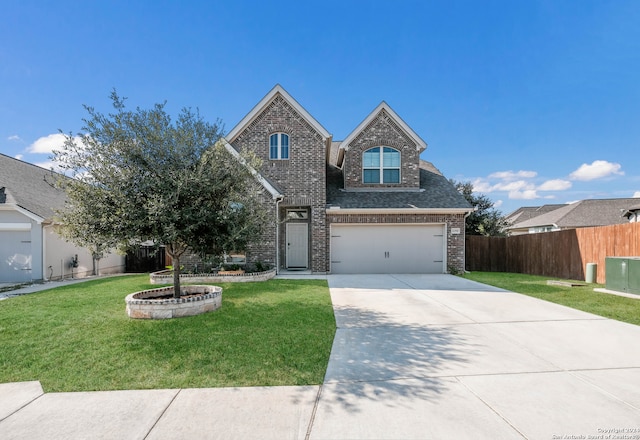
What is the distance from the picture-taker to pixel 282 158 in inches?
535

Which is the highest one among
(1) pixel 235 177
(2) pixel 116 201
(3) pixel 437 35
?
(3) pixel 437 35

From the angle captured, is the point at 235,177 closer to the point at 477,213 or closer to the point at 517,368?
the point at 517,368

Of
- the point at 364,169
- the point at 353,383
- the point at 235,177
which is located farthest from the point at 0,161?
the point at 353,383

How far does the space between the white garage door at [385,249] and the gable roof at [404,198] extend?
965mm

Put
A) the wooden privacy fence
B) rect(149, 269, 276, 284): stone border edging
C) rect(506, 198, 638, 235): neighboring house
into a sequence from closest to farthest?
the wooden privacy fence → rect(149, 269, 276, 284): stone border edging → rect(506, 198, 638, 235): neighboring house

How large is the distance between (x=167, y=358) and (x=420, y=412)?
3.46m

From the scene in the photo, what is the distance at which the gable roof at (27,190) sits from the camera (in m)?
12.5

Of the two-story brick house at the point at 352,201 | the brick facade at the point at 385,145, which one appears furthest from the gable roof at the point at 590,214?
the brick facade at the point at 385,145

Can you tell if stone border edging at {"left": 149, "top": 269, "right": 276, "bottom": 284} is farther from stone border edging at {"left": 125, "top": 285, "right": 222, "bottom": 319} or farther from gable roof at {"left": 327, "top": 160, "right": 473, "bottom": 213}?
stone border edging at {"left": 125, "top": 285, "right": 222, "bottom": 319}

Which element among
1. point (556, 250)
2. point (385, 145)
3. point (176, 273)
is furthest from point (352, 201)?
point (556, 250)

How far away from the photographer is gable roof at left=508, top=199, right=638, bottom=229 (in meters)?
25.0

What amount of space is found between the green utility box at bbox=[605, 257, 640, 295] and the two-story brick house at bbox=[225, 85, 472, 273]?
4923 mm

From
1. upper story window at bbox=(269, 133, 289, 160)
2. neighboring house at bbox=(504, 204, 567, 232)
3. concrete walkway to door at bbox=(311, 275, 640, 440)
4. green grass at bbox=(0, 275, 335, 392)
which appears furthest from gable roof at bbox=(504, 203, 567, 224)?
green grass at bbox=(0, 275, 335, 392)

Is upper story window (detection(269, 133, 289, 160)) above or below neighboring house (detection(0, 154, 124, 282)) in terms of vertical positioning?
above
